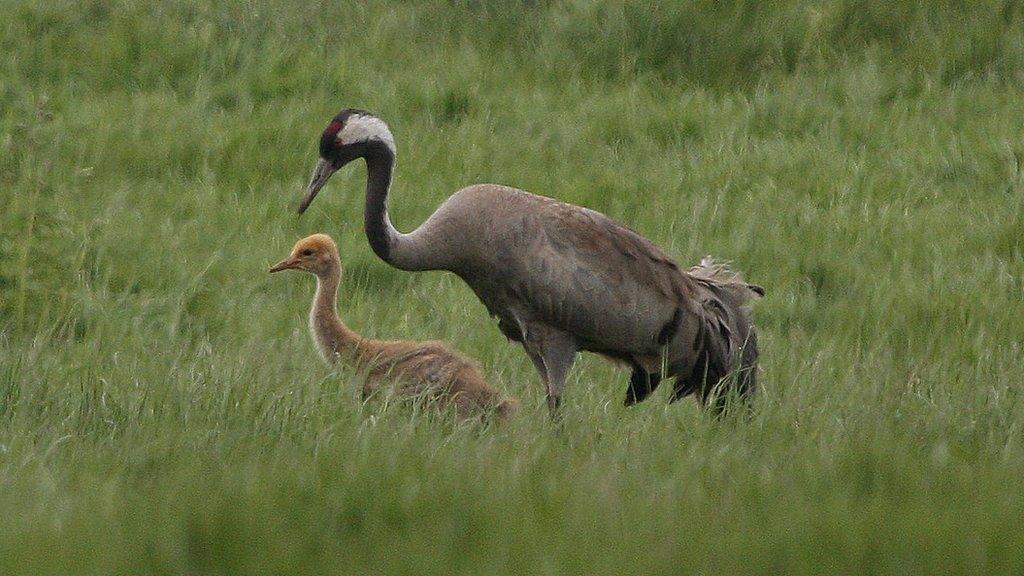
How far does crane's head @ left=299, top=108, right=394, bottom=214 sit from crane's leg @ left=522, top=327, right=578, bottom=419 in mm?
903

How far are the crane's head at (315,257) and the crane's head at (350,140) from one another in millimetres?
558

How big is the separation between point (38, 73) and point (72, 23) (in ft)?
1.83

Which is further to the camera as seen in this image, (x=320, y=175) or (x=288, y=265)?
(x=288, y=265)

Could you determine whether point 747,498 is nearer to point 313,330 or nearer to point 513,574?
point 513,574

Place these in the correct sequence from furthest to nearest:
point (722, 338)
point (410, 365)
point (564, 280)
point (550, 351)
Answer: point (722, 338) → point (550, 351) → point (564, 280) → point (410, 365)

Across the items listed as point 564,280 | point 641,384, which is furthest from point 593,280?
point 641,384

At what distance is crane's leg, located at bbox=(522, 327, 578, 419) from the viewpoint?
6387mm

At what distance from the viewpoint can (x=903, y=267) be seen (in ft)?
26.6

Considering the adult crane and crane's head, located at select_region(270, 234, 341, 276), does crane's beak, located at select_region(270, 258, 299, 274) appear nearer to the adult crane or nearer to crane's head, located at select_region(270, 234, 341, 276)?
crane's head, located at select_region(270, 234, 341, 276)

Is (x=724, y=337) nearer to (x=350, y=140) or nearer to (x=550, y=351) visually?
(x=550, y=351)

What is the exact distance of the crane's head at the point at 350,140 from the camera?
6582 millimetres

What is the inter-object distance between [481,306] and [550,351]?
4.36 feet

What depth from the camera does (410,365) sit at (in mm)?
6234

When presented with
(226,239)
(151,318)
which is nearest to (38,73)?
(226,239)
